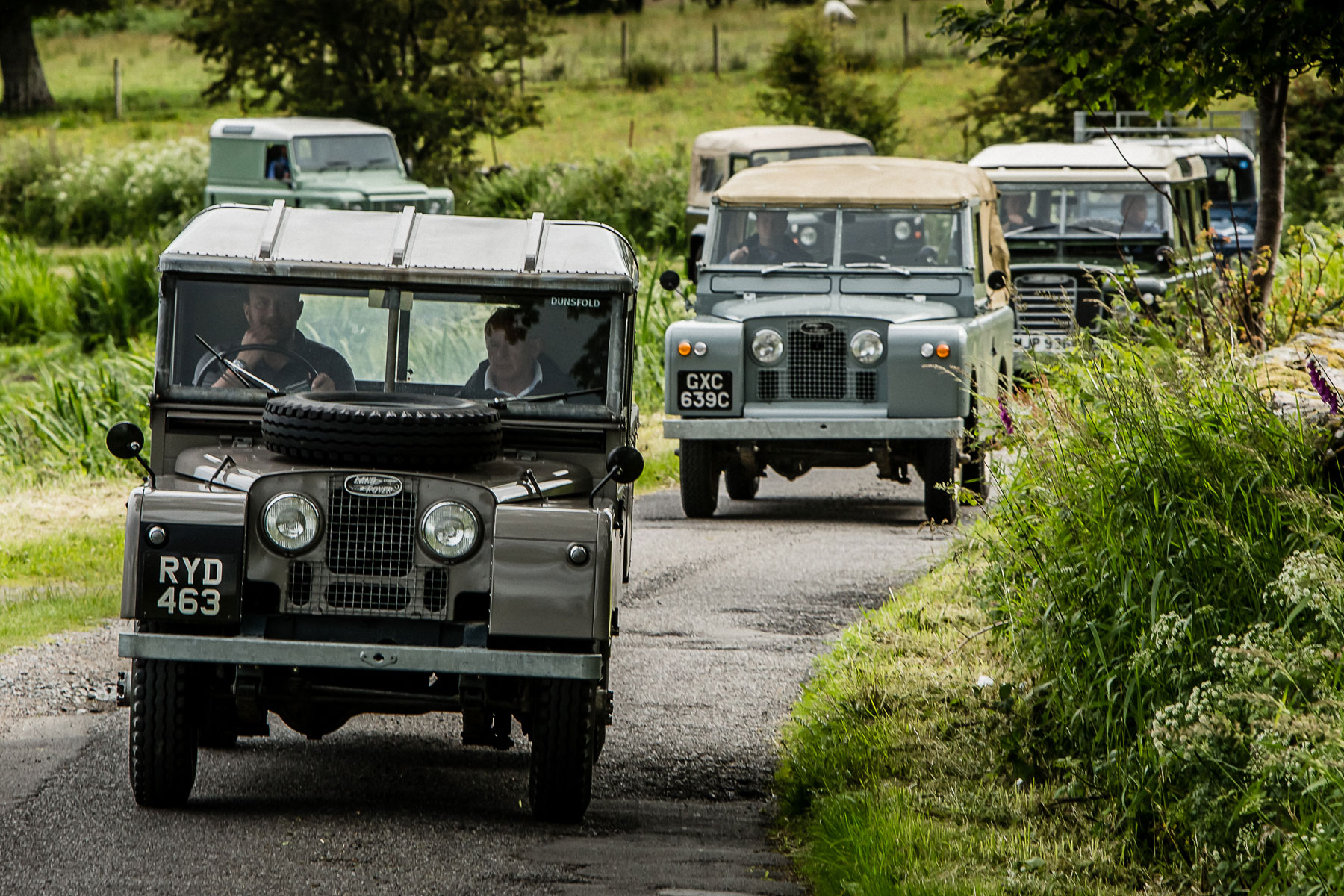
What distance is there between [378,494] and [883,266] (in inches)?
284

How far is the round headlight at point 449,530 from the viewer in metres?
5.11

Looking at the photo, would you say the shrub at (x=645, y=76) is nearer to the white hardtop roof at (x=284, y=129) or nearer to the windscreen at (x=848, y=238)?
the white hardtop roof at (x=284, y=129)

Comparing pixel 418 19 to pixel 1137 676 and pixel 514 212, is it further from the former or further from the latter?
pixel 1137 676

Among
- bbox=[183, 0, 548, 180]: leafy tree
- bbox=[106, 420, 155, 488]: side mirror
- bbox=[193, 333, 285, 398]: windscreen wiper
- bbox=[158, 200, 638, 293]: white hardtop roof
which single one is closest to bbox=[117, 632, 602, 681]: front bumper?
bbox=[106, 420, 155, 488]: side mirror

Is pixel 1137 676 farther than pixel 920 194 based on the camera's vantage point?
No

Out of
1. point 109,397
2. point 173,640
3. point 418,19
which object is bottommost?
point 109,397

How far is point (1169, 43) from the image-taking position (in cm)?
661

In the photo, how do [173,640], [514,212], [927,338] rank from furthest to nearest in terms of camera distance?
[514,212], [927,338], [173,640]

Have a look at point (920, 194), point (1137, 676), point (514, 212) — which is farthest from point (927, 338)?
point (514, 212)

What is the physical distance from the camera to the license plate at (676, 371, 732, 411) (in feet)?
36.8

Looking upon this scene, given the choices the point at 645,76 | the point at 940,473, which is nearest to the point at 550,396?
the point at 940,473

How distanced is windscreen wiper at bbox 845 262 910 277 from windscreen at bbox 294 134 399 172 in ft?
55.4

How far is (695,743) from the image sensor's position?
6371mm

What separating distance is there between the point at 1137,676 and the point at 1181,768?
1.53 ft
